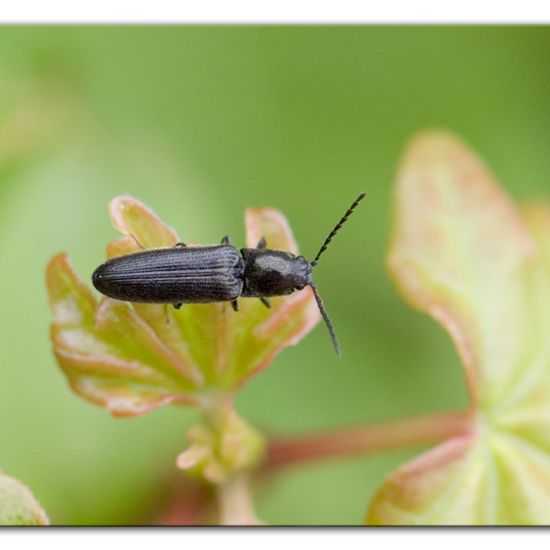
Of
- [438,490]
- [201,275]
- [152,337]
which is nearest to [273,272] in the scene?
[201,275]

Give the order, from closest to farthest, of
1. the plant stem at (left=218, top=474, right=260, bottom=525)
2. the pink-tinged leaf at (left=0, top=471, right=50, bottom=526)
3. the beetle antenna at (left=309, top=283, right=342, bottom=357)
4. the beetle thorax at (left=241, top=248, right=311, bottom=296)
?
1. the pink-tinged leaf at (left=0, top=471, right=50, bottom=526)
2. the plant stem at (left=218, top=474, right=260, bottom=525)
3. the beetle thorax at (left=241, top=248, right=311, bottom=296)
4. the beetle antenna at (left=309, top=283, right=342, bottom=357)

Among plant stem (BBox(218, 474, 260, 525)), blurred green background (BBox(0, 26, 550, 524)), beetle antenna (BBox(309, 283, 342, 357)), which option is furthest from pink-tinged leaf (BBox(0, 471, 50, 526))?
beetle antenna (BBox(309, 283, 342, 357))

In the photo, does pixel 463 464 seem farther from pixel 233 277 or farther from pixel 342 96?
pixel 342 96

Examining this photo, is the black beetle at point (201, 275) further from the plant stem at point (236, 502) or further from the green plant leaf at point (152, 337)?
the plant stem at point (236, 502)

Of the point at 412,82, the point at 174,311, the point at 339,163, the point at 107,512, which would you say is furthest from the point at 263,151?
the point at 107,512

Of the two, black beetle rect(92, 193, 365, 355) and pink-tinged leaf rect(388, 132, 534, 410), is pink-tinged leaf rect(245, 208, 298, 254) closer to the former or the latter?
black beetle rect(92, 193, 365, 355)

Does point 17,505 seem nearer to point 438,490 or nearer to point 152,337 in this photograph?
point 152,337
